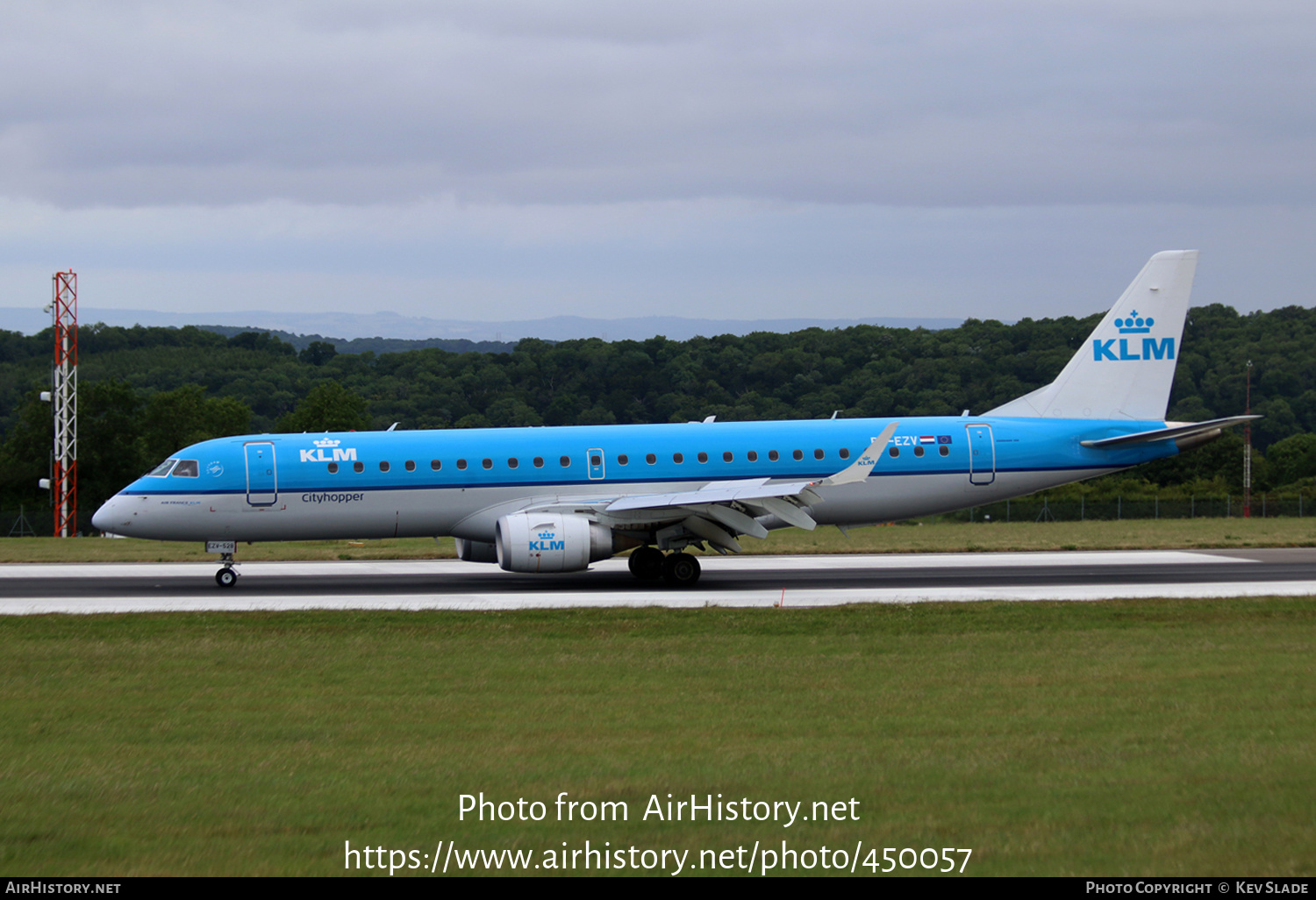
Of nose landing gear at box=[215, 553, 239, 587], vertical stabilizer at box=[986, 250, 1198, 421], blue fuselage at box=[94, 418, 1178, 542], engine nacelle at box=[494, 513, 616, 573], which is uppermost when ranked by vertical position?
vertical stabilizer at box=[986, 250, 1198, 421]

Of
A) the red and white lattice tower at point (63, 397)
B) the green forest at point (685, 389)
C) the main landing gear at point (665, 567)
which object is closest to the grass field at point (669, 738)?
the main landing gear at point (665, 567)

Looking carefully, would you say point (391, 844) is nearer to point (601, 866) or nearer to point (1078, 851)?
point (601, 866)

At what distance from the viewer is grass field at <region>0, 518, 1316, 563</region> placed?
35719 millimetres

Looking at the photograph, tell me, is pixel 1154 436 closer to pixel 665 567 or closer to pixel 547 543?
pixel 665 567

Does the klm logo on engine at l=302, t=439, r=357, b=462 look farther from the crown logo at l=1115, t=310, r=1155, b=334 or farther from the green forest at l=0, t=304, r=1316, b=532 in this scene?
A: the green forest at l=0, t=304, r=1316, b=532

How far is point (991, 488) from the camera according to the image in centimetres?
2861

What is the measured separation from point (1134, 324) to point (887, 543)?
10.8 m

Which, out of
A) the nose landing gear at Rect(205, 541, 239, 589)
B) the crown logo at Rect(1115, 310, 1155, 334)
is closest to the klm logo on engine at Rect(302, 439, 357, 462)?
the nose landing gear at Rect(205, 541, 239, 589)

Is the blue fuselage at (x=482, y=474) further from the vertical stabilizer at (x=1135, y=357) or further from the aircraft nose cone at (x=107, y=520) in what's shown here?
the vertical stabilizer at (x=1135, y=357)

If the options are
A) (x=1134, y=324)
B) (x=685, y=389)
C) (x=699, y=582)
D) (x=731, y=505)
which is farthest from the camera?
(x=685, y=389)

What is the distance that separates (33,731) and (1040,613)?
14672 mm

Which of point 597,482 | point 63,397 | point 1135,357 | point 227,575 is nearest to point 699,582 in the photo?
point 597,482

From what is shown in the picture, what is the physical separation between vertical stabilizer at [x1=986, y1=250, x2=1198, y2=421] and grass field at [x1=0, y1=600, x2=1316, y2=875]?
11.3m

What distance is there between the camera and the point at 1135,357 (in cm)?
3014
